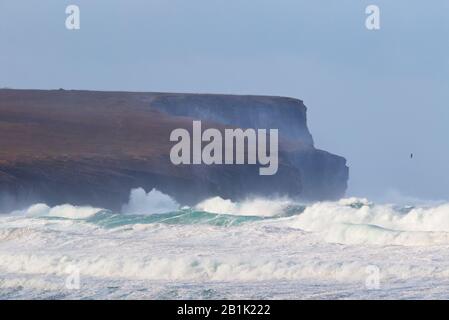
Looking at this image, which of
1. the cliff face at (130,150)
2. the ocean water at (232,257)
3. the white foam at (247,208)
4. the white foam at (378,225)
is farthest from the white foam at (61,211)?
the white foam at (378,225)

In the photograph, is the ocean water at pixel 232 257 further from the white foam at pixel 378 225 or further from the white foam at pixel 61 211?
the white foam at pixel 61 211

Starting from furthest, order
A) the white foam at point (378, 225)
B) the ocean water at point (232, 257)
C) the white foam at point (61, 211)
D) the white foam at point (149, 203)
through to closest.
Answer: the white foam at point (149, 203) → the white foam at point (61, 211) → the white foam at point (378, 225) → the ocean water at point (232, 257)

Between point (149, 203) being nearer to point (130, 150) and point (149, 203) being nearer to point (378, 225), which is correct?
point (130, 150)

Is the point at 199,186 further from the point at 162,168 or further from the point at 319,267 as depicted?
the point at 319,267

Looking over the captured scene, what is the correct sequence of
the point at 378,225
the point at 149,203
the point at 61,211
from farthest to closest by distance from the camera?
the point at 149,203
the point at 61,211
the point at 378,225

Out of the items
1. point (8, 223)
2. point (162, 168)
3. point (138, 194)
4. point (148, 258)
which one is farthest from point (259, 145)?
point (148, 258)

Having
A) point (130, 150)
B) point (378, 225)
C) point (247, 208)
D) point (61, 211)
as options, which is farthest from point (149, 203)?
point (378, 225)
